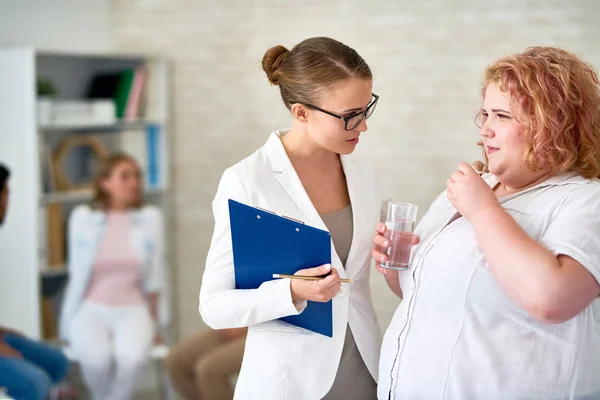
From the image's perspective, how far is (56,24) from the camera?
427 centimetres

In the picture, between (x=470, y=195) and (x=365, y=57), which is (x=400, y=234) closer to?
(x=470, y=195)

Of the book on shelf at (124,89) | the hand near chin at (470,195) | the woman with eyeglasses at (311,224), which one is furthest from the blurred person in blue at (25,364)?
the hand near chin at (470,195)

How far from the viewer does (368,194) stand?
1877mm

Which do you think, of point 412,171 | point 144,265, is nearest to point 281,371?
point 412,171

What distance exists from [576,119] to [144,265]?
122 inches

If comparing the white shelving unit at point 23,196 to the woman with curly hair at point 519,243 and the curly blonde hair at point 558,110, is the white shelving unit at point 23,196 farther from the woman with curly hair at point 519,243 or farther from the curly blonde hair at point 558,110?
the curly blonde hair at point 558,110

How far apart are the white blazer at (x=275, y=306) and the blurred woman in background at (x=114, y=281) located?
231 centimetres

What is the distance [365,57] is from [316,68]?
1.89 metres

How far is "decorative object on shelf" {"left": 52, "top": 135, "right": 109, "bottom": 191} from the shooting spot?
406 cm

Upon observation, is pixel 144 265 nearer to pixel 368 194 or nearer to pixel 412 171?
pixel 412 171

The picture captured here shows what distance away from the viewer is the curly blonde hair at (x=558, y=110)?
4.82ft

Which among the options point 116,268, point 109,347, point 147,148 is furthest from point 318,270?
A: point 147,148

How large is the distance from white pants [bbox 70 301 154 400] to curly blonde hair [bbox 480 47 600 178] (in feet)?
9.53

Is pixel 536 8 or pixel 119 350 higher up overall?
pixel 536 8
